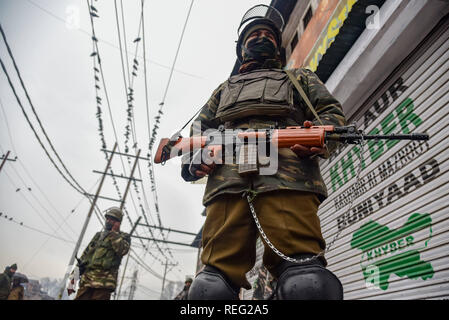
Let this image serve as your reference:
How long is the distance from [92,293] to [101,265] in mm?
516

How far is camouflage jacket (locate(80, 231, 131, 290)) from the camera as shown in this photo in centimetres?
500

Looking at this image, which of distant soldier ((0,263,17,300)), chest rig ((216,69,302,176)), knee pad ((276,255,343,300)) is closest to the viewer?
knee pad ((276,255,343,300))

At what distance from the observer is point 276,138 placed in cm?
149

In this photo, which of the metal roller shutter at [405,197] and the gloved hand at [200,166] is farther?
the metal roller shutter at [405,197]

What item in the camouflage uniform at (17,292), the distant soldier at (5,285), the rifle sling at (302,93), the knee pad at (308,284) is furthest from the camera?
the camouflage uniform at (17,292)

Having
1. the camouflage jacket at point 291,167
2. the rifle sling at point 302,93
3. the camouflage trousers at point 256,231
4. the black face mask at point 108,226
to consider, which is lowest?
the camouflage trousers at point 256,231

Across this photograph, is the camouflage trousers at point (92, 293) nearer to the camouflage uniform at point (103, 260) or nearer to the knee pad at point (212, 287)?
the camouflage uniform at point (103, 260)

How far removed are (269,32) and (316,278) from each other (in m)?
1.93

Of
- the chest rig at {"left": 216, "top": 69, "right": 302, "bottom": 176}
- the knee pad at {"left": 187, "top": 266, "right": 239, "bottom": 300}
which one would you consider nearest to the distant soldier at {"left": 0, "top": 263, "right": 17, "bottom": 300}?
the knee pad at {"left": 187, "top": 266, "right": 239, "bottom": 300}

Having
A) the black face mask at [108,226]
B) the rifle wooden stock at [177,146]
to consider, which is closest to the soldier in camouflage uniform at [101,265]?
the black face mask at [108,226]

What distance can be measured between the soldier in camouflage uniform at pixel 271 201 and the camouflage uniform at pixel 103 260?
14.5 feet

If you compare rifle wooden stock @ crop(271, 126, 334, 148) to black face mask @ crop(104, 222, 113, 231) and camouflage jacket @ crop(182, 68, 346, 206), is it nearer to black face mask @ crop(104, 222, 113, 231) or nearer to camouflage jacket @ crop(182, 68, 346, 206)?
camouflage jacket @ crop(182, 68, 346, 206)

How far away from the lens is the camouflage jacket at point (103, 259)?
16.4ft

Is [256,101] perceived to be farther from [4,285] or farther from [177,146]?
[4,285]
